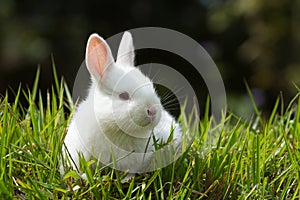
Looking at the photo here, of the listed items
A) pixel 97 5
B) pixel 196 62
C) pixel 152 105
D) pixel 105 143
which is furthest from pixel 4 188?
pixel 97 5

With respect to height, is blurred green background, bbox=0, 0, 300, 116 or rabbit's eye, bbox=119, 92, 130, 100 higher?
rabbit's eye, bbox=119, 92, 130, 100

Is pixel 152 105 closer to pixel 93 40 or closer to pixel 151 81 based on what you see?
pixel 151 81

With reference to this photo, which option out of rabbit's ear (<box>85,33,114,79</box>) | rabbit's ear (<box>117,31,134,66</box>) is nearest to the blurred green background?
rabbit's ear (<box>117,31,134,66</box>)

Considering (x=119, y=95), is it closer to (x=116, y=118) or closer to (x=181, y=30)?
(x=116, y=118)

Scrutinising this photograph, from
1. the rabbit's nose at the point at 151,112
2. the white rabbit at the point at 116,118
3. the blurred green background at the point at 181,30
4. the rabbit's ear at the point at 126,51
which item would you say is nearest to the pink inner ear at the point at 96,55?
the white rabbit at the point at 116,118

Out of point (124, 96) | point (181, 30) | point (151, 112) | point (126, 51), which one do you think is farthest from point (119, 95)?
point (181, 30)

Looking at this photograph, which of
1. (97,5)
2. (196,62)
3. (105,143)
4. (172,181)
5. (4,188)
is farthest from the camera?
(97,5)

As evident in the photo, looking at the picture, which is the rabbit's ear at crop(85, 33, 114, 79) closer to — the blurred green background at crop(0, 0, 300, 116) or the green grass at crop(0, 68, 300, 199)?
the green grass at crop(0, 68, 300, 199)

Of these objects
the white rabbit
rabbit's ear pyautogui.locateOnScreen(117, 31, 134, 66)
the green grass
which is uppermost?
rabbit's ear pyautogui.locateOnScreen(117, 31, 134, 66)
